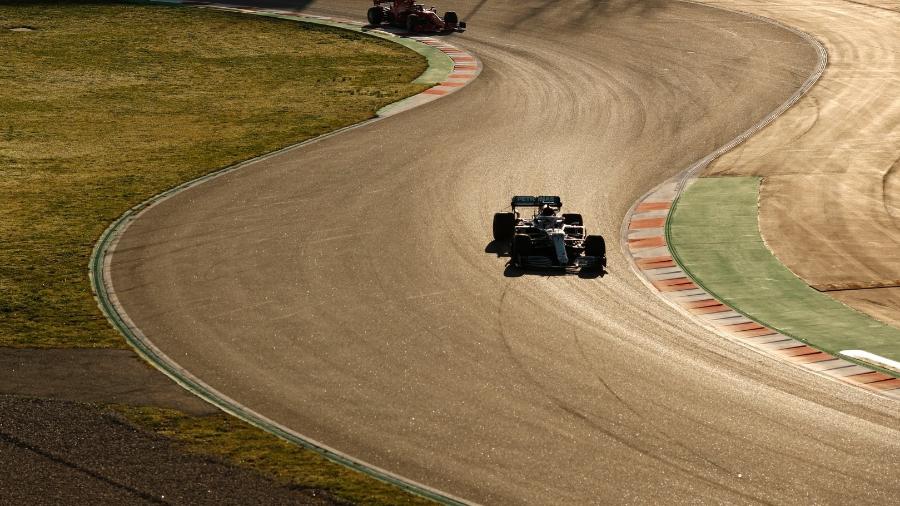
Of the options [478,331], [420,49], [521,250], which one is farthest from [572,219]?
[420,49]

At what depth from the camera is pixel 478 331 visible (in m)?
24.4

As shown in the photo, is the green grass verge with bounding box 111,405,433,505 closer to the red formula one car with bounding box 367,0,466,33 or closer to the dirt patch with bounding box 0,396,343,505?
the dirt patch with bounding box 0,396,343,505

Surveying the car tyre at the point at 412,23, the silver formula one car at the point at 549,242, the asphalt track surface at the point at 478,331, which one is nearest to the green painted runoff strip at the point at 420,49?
the car tyre at the point at 412,23

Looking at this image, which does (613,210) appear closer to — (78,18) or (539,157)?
(539,157)

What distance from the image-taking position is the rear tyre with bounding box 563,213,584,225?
3018 cm

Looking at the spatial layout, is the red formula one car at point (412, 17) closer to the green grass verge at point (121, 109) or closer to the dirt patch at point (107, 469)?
the green grass verge at point (121, 109)

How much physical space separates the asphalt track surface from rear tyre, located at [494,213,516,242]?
61 centimetres

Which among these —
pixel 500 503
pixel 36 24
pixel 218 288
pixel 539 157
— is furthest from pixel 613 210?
pixel 36 24

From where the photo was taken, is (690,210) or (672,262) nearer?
(672,262)

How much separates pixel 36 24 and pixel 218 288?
37.5 m

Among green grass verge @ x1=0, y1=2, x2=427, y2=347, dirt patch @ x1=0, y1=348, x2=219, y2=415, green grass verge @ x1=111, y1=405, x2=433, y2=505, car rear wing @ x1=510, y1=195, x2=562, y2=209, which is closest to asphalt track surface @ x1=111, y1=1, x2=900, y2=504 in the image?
green grass verge @ x1=111, y1=405, x2=433, y2=505

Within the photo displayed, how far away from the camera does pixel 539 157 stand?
123ft

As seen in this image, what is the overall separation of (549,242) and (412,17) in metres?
31.8

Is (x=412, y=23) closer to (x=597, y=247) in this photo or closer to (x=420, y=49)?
(x=420, y=49)
